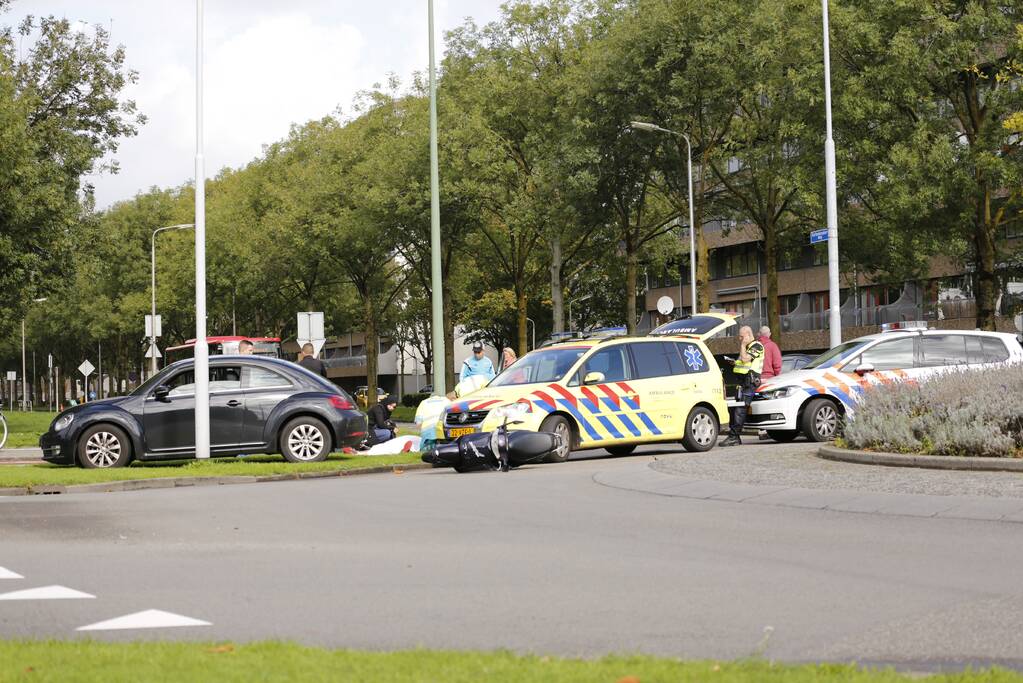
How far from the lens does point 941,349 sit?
21656mm

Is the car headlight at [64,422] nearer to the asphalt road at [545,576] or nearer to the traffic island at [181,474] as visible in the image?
the traffic island at [181,474]

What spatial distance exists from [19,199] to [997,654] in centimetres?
3162

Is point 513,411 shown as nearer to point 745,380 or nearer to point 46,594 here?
point 745,380

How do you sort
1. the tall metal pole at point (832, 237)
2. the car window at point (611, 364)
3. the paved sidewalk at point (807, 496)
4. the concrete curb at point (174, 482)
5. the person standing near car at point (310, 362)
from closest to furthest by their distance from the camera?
1. the paved sidewalk at point (807, 496)
2. the concrete curb at point (174, 482)
3. the car window at point (611, 364)
4. the person standing near car at point (310, 362)
5. the tall metal pole at point (832, 237)

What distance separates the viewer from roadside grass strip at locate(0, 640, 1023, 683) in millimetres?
5020

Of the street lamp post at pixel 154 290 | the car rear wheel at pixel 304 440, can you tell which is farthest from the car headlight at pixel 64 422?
the street lamp post at pixel 154 290

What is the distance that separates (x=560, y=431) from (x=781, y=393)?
4.53 meters

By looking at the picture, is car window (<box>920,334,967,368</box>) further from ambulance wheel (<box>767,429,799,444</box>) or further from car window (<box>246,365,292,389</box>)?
car window (<box>246,365,292,389</box>)

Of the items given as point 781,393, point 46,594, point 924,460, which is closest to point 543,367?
point 781,393

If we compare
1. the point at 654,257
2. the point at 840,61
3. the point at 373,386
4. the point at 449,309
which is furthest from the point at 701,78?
the point at 373,386

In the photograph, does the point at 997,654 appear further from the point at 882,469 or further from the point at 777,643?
the point at 882,469

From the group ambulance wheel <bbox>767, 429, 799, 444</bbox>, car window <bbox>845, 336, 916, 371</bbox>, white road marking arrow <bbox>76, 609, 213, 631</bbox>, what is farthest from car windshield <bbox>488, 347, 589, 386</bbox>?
white road marking arrow <bbox>76, 609, 213, 631</bbox>

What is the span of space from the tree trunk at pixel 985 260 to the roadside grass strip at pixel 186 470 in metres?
17.8

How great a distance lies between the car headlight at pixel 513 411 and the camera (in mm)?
18422
